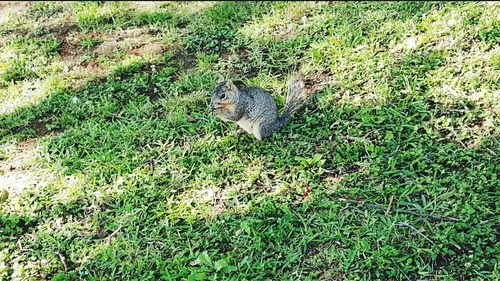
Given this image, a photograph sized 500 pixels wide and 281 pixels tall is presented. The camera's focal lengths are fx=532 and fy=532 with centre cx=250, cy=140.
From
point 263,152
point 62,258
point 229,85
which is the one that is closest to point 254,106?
point 229,85

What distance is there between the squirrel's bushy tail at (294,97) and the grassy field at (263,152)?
0.48ft

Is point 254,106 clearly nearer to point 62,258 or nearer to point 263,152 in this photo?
point 263,152

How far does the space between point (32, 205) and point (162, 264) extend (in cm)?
126

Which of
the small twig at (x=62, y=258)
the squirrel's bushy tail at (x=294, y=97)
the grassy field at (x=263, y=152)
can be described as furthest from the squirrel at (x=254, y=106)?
the small twig at (x=62, y=258)

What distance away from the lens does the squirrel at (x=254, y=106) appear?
4.03 metres

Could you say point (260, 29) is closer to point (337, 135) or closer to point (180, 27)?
point (180, 27)

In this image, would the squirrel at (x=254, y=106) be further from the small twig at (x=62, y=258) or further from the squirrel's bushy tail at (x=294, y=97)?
the small twig at (x=62, y=258)

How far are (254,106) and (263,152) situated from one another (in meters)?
0.37

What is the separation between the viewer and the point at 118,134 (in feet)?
15.0

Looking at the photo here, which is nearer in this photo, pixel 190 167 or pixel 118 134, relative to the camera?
pixel 190 167

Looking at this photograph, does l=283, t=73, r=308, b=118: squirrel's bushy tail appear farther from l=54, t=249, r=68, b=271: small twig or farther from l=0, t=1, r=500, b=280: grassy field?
l=54, t=249, r=68, b=271: small twig

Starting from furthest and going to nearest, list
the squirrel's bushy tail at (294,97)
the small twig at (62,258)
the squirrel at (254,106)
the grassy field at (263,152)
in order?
the squirrel's bushy tail at (294,97) < the squirrel at (254,106) < the small twig at (62,258) < the grassy field at (263,152)

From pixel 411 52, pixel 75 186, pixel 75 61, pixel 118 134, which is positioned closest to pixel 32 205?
pixel 75 186

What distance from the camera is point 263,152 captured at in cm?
417
